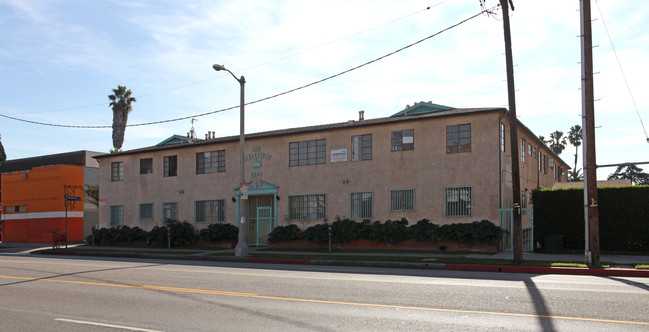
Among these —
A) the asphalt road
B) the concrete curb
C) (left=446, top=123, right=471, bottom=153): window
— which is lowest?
the concrete curb

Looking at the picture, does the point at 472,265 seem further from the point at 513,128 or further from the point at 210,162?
the point at 210,162

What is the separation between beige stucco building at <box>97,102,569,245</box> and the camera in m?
22.0

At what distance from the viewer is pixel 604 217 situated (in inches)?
774

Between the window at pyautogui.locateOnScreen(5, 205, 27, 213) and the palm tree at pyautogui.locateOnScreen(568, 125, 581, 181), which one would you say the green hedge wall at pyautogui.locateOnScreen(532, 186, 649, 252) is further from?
the palm tree at pyautogui.locateOnScreen(568, 125, 581, 181)

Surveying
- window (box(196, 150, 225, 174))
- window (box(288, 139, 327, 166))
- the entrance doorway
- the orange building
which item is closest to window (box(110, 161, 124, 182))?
the orange building

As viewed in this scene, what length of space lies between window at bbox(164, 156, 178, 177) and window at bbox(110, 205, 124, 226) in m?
4.20

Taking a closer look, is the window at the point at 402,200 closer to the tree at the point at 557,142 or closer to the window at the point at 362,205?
the window at the point at 362,205

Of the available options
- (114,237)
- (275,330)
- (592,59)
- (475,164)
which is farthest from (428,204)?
Answer: (114,237)

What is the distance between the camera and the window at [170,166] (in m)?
30.9

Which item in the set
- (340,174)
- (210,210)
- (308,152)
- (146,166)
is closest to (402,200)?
(340,174)

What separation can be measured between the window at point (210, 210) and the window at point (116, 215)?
20.5 ft

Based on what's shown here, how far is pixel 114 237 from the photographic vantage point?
31.3 meters

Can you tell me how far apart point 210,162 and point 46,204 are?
1582 centimetres

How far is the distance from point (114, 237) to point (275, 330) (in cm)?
2695
